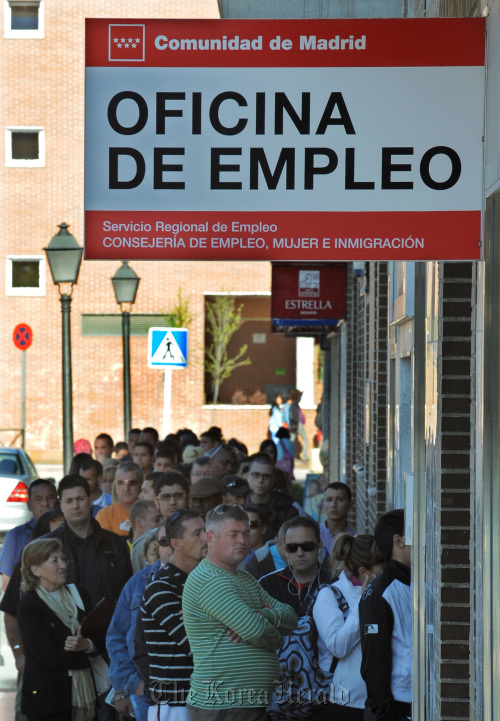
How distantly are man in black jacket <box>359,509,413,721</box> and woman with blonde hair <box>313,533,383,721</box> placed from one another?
42 centimetres

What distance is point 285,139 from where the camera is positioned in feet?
14.0

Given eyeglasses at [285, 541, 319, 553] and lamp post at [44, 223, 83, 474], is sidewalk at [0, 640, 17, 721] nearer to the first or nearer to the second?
eyeglasses at [285, 541, 319, 553]

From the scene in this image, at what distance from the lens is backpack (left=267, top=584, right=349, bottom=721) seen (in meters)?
5.93

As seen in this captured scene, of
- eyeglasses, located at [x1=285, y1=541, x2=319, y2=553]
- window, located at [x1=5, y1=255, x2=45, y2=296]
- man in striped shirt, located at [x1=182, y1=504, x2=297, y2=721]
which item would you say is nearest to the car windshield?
eyeglasses, located at [x1=285, y1=541, x2=319, y2=553]

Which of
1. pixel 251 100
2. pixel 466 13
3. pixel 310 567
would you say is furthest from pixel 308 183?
pixel 310 567

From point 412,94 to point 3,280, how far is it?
33.8m

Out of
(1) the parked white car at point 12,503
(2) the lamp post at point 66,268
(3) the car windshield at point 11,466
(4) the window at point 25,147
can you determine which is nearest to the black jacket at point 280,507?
(2) the lamp post at point 66,268

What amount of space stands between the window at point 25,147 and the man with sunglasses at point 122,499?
2837 cm

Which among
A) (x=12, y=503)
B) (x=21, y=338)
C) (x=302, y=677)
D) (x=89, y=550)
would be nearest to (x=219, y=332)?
(x=21, y=338)

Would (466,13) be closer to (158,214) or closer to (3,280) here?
(158,214)

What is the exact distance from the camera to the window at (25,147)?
3659cm

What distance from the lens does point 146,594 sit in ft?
19.1

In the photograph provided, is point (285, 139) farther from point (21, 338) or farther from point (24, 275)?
point (24, 275)

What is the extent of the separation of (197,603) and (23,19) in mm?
34524
